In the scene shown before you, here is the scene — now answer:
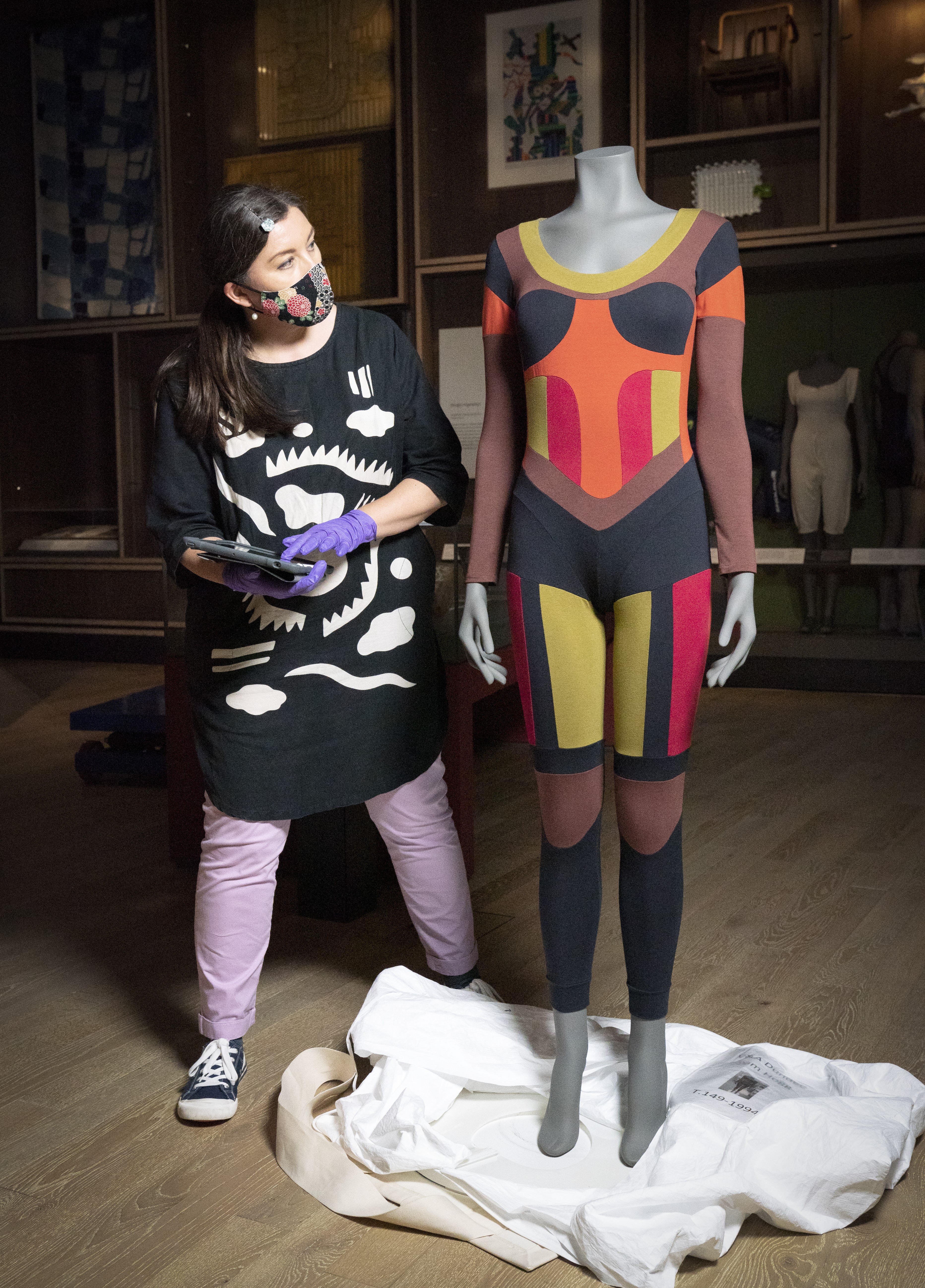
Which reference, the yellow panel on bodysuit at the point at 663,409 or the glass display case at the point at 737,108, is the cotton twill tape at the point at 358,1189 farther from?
the glass display case at the point at 737,108

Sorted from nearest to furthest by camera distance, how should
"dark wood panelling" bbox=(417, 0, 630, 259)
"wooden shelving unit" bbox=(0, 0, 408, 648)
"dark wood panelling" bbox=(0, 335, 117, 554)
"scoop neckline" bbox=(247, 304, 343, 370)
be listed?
"scoop neckline" bbox=(247, 304, 343, 370), "dark wood panelling" bbox=(417, 0, 630, 259), "wooden shelving unit" bbox=(0, 0, 408, 648), "dark wood panelling" bbox=(0, 335, 117, 554)

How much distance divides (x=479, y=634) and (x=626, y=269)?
18.8 inches

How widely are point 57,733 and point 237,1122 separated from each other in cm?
295

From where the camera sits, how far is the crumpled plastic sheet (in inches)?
51.4

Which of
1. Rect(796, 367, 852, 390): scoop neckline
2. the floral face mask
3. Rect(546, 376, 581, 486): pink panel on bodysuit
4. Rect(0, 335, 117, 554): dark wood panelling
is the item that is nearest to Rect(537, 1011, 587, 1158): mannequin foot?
Rect(546, 376, 581, 486): pink panel on bodysuit

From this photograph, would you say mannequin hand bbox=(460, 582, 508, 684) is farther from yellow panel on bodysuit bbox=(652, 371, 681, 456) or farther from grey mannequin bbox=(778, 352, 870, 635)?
grey mannequin bbox=(778, 352, 870, 635)

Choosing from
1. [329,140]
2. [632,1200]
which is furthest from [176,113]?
[632,1200]

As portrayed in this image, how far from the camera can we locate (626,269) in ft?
4.41

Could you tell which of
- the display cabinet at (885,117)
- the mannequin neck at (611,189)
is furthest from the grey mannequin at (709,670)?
the display cabinet at (885,117)

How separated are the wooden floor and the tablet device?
0.76m

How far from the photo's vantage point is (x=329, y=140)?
210 inches

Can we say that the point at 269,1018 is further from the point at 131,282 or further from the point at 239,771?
the point at 131,282

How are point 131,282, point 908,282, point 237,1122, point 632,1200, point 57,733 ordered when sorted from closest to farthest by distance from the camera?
point 632,1200 < point 237,1122 < point 57,733 < point 908,282 < point 131,282

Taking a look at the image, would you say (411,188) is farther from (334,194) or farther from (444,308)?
(444,308)
